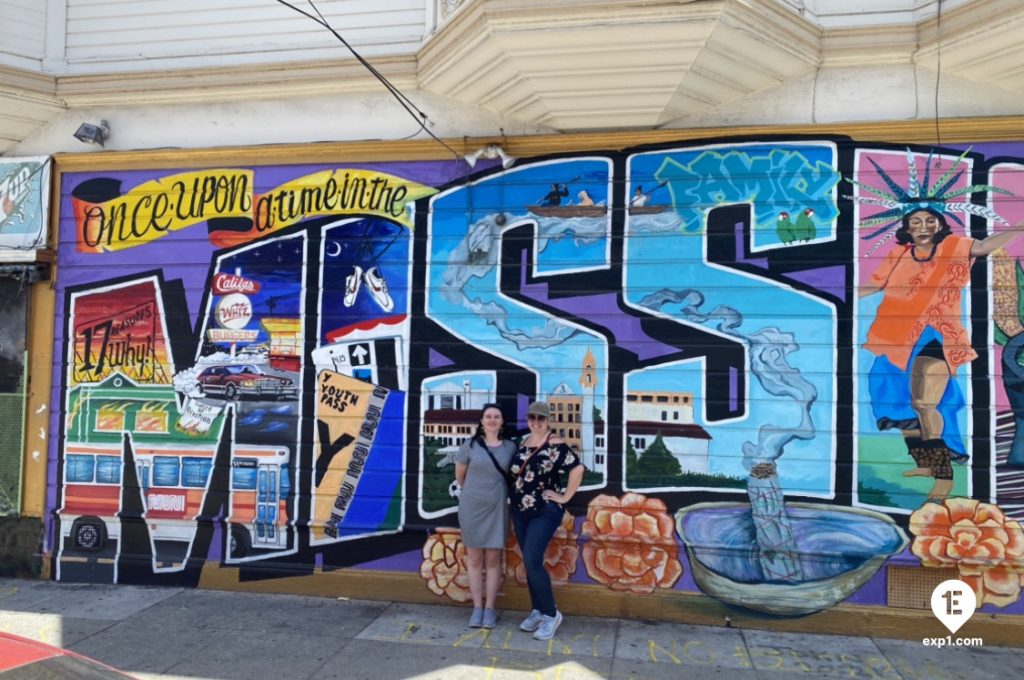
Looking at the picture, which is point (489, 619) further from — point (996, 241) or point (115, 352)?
point (996, 241)

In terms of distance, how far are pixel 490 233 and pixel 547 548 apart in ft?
Result: 8.50

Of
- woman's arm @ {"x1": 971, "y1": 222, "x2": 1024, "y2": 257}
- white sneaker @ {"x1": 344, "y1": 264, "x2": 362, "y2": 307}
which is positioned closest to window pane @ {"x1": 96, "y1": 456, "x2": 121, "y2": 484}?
white sneaker @ {"x1": 344, "y1": 264, "x2": 362, "y2": 307}

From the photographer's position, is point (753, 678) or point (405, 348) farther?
point (405, 348)

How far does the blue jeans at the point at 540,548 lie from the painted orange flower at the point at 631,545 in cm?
55

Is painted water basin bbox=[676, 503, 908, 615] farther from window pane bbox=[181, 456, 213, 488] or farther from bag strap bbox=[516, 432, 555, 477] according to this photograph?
window pane bbox=[181, 456, 213, 488]

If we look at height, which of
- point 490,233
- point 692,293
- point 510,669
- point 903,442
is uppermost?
point 490,233

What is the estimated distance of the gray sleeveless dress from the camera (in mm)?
5324

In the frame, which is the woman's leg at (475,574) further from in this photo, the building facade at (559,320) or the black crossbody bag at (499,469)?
the black crossbody bag at (499,469)

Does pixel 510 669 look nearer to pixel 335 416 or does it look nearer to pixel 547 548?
pixel 547 548

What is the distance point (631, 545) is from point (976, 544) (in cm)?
246

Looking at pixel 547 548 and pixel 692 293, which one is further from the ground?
pixel 692 293

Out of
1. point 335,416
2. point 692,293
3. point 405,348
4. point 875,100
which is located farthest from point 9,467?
point 875,100

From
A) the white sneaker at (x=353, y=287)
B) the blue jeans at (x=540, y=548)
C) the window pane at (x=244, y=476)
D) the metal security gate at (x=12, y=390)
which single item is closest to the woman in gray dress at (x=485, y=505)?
the blue jeans at (x=540, y=548)

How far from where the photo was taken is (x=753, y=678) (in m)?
4.59
